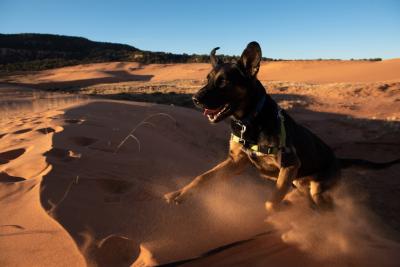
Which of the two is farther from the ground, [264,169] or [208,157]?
[264,169]

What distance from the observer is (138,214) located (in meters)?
3.73

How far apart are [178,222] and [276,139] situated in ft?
4.25

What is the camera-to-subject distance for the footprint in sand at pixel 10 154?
5131 mm

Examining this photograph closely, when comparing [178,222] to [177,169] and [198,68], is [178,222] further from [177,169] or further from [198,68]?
[198,68]

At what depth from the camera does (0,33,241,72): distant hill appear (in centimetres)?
→ 6438

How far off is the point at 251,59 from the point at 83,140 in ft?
9.04

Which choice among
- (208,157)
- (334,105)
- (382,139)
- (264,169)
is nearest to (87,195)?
(264,169)

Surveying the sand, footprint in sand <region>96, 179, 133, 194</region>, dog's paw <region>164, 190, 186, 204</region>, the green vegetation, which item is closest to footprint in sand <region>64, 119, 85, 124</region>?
the sand

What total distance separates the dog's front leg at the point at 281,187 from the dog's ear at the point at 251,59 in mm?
1016

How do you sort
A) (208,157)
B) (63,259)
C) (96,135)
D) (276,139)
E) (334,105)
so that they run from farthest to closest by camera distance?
(334,105)
(208,157)
(96,135)
(276,139)
(63,259)

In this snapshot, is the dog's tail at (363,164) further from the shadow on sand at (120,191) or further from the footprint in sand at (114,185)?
the footprint in sand at (114,185)

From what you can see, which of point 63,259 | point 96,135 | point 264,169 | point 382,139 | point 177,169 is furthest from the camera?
point 382,139

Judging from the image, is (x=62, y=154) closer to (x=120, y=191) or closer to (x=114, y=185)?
(x=114, y=185)

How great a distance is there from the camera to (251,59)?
411 centimetres
